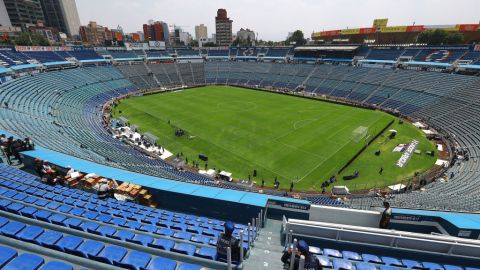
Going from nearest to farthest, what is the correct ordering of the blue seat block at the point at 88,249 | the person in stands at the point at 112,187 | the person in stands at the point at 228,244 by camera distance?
the blue seat block at the point at 88,249
the person in stands at the point at 228,244
the person in stands at the point at 112,187

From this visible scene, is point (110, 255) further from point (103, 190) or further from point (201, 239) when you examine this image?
point (103, 190)

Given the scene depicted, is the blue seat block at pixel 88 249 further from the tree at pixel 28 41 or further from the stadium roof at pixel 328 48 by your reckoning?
the tree at pixel 28 41

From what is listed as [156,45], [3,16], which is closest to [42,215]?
[156,45]

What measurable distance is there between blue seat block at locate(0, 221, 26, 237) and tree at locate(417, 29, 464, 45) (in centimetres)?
10926

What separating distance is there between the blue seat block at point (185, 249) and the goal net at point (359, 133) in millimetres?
36884

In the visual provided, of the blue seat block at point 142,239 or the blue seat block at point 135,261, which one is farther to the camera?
the blue seat block at point 142,239

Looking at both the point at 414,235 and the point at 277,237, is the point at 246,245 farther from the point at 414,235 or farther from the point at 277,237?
the point at 414,235

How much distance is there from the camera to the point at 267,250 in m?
8.73

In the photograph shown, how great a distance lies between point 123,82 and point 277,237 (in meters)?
73.0

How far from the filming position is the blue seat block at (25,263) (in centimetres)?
541

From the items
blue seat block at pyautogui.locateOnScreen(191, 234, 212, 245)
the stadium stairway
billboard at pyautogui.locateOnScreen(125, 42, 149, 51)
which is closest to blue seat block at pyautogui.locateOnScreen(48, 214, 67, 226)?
blue seat block at pyautogui.locateOnScreen(191, 234, 212, 245)

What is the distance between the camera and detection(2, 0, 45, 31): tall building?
5080 inches

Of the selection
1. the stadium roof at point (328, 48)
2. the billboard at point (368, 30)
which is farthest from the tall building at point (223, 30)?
the billboard at point (368, 30)

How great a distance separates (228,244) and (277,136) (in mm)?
34115
